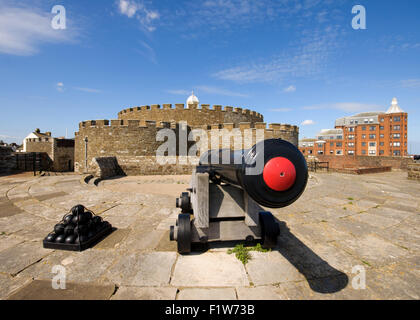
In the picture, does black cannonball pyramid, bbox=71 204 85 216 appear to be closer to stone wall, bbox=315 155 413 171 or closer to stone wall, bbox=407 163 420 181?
stone wall, bbox=407 163 420 181

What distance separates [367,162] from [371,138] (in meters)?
41.8

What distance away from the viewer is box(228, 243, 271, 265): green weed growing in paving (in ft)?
8.07

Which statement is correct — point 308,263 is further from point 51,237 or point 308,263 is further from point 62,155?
point 62,155

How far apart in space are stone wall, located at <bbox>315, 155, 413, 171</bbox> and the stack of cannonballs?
71.2ft

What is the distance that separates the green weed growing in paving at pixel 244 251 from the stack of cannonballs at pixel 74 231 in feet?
7.40

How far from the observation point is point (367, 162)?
21609 millimetres

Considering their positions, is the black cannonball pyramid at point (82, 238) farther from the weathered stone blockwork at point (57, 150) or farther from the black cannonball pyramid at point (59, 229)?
the weathered stone blockwork at point (57, 150)

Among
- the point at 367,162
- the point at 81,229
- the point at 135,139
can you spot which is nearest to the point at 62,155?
the point at 135,139

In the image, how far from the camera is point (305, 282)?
1996 mm

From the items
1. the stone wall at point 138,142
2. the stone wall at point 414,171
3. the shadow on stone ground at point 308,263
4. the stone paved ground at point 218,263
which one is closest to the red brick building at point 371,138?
the stone wall at point 414,171

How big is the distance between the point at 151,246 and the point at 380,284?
2920 millimetres
